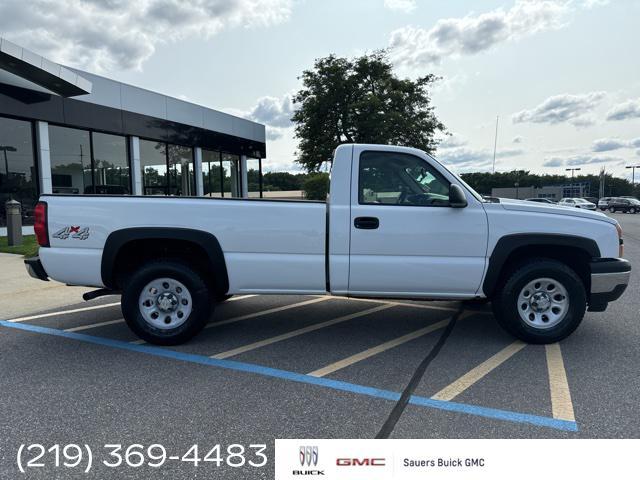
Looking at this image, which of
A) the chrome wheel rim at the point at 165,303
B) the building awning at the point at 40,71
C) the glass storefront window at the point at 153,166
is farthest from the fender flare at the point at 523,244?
the glass storefront window at the point at 153,166

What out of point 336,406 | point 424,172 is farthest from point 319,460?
point 424,172

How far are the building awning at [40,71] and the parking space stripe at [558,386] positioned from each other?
41.8 ft

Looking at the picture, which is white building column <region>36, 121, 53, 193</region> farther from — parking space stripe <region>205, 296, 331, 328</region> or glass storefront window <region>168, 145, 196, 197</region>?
parking space stripe <region>205, 296, 331, 328</region>

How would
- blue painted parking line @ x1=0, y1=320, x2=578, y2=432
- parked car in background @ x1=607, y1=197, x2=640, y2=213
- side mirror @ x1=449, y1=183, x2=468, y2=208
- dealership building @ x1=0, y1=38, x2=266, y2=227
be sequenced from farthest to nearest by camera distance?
1. parked car in background @ x1=607, y1=197, x2=640, y2=213
2. dealership building @ x1=0, y1=38, x2=266, y2=227
3. side mirror @ x1=449, y1=183, x2=468, y2=208
4. blue painted parking line @ x1=0, y1=320, x2=578, y2=432

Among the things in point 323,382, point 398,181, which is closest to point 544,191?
point 398,181

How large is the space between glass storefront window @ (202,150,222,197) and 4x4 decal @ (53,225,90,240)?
57.0ft

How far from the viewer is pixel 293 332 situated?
4.96 metres

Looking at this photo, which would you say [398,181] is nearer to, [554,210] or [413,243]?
[413,243]

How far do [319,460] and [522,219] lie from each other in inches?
117

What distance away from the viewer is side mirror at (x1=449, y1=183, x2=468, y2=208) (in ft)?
A: 13.7

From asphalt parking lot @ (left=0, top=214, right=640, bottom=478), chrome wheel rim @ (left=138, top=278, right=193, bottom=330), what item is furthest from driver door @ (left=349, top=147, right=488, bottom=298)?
chrome wheel rim @ (left=138, top=278, right=193, bottom=330)

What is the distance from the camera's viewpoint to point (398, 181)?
445 centimetres

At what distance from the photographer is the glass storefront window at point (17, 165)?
13664mm

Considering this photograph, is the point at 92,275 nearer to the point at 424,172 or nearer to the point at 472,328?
the point at 424,172
